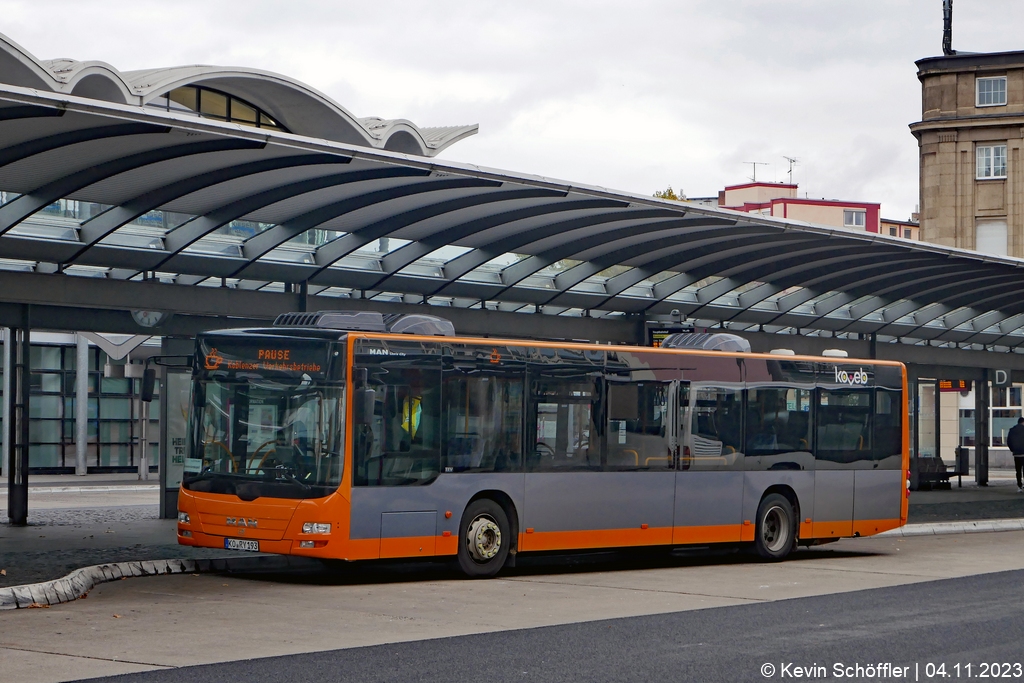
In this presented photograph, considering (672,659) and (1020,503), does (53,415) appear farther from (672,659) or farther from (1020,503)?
Result: (672,659)

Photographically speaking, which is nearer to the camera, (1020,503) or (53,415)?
(1020,503)

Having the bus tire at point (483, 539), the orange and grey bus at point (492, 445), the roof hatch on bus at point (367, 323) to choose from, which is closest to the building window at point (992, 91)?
the orange and grey bus at point (492, 445)

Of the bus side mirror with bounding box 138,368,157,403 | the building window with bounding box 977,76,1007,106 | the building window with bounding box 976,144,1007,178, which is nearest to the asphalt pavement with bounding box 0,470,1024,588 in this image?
the bus side mirror with bounding box 138,368,157,403

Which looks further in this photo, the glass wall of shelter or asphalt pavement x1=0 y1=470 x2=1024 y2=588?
the glass wall of shelter

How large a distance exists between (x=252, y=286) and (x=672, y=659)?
12292 millimetres

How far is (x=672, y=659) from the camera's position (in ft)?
30.0

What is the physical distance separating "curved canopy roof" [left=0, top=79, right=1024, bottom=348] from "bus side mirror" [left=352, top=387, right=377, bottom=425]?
2491 millimetres

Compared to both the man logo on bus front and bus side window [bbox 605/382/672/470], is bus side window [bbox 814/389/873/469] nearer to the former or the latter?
bus side window [bbox 605/382/672/470]

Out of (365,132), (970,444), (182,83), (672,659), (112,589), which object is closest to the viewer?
(672,659)

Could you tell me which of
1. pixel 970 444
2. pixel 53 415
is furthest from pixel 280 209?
pixel 970 444

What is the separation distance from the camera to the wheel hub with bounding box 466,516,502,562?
1476 cm

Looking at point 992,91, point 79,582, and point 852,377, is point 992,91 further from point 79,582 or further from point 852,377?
point 79,582

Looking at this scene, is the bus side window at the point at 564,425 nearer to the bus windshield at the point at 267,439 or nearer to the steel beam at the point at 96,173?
the bus windshield at the point at 267,439

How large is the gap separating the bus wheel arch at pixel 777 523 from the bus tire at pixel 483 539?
14.1 ft
